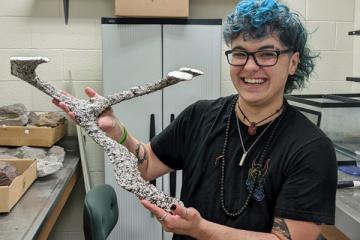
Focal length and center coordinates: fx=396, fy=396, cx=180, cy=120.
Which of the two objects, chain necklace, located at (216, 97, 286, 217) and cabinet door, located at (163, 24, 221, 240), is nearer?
chain necklace, located at (216, 97, 286, 217)

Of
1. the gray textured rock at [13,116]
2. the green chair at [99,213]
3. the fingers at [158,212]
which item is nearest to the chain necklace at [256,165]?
the fingers at [158,212]

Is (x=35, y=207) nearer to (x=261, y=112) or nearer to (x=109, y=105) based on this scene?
(x=109, y=105)

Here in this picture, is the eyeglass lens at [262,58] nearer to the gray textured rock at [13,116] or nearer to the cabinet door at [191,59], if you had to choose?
the cabinet door at [191,59]

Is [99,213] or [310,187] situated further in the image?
[99,213]

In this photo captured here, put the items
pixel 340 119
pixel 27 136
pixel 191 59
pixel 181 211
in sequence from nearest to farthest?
pixel 181 211 < pixel 340 119 < pixel 27 136 < pixel 191 59

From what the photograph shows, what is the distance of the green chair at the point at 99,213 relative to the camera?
157 centimetres

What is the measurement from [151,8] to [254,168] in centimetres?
145

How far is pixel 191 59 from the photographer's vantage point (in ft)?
7.92

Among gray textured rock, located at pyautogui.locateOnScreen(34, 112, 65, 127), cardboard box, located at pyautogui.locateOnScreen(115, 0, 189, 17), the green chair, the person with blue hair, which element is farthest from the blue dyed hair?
gray textured rock, located at pyautogui.locateOnScreen(34, 112, 65, 127)

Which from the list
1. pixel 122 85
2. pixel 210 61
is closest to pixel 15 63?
pixel 122 85

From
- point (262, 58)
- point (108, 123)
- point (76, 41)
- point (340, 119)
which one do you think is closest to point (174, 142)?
point (108, 123)

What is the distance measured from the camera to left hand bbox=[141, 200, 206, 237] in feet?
3.34

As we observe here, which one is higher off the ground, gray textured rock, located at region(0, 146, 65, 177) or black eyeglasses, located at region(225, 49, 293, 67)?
black eyeglasses, located at region(225, 49, 293, 67)

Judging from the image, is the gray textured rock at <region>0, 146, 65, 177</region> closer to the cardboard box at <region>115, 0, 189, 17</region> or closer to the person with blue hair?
the person with blue hair
